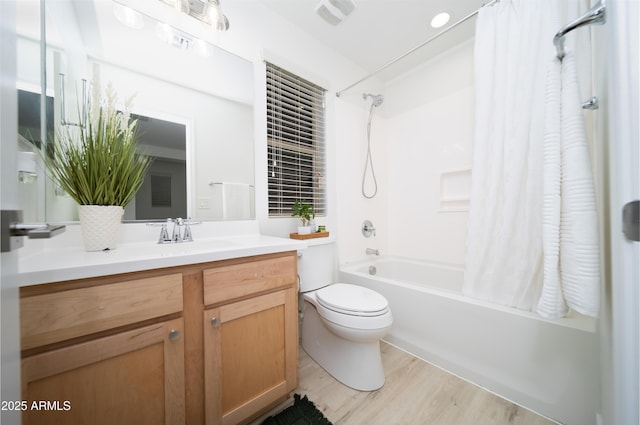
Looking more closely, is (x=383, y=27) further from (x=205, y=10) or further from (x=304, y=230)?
(x=304, y=230)

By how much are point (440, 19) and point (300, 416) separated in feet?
9.11

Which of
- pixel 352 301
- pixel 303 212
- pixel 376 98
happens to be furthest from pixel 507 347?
pixel 376 98

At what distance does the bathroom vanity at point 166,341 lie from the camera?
0.60 meters

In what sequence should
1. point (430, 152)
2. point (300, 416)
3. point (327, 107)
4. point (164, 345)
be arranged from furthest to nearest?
point (430, 152)
point (327, 107)
point (300, 416)
point (164, 345)

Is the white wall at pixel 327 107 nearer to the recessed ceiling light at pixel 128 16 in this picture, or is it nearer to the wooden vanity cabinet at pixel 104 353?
the recessed ceiling light at pixel 128 16

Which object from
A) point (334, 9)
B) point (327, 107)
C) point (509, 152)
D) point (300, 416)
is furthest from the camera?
point (327, 107)

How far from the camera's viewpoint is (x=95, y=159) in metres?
0.89

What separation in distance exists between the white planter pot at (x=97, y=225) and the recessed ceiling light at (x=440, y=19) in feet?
7.99

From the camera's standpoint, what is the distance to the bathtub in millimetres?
995

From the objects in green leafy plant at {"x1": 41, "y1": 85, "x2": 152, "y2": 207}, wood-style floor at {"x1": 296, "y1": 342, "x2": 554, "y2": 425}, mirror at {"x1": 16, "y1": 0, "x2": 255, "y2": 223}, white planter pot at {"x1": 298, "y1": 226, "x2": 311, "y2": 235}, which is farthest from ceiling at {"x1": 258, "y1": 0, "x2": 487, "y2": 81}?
wood-style floor at {"x1": 296, "y1": 342, "x2": 554, "y2": 425}

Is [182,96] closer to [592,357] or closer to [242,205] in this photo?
[242,205]

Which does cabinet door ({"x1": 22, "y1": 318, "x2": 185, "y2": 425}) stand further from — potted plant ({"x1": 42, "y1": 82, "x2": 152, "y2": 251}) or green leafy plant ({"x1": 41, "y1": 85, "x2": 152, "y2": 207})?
green leafy plant ({"x1": 41, "y1": 85, "x2": 152, "y2": 207})

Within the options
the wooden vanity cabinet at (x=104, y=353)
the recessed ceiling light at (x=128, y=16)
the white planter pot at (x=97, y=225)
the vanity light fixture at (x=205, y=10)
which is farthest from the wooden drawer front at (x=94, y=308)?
the vanity light fixture at (x=205, y=10)

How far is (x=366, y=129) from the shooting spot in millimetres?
2324
